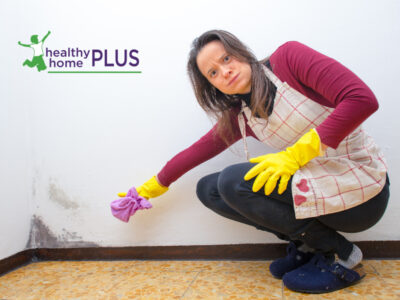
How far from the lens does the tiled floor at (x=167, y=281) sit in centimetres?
92

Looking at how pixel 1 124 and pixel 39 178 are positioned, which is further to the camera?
pixel 39 178

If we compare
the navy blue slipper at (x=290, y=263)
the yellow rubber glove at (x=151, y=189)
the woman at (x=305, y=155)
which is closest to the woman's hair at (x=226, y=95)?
the woman at (x=305, y=155)

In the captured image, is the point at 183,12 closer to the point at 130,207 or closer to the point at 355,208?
the point at 130,207

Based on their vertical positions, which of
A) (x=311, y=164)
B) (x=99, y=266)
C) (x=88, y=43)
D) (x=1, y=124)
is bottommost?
(x=99, y=266)

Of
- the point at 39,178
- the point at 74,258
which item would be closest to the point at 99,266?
the point at 74,258

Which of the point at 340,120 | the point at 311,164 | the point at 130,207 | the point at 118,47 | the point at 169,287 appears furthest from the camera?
the point at 118,47

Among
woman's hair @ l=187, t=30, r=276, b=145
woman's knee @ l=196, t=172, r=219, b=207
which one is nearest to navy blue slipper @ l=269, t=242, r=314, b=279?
woman's knee @ l=196, t=172, r=219, b=207

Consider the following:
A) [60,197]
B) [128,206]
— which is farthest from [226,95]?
[60,197]

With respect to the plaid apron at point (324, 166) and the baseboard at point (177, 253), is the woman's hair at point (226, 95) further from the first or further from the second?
the baseboard at point (177, 253)

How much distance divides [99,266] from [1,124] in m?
0.57

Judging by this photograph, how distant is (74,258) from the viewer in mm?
1308

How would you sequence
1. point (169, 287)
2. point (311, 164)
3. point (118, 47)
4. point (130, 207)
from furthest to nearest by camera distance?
point (118, 47) < point (130, 207) < point (169, 287) < point (311, 164)

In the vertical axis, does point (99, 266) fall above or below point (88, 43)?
below

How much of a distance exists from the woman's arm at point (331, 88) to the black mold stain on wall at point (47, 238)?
93 centimetres
